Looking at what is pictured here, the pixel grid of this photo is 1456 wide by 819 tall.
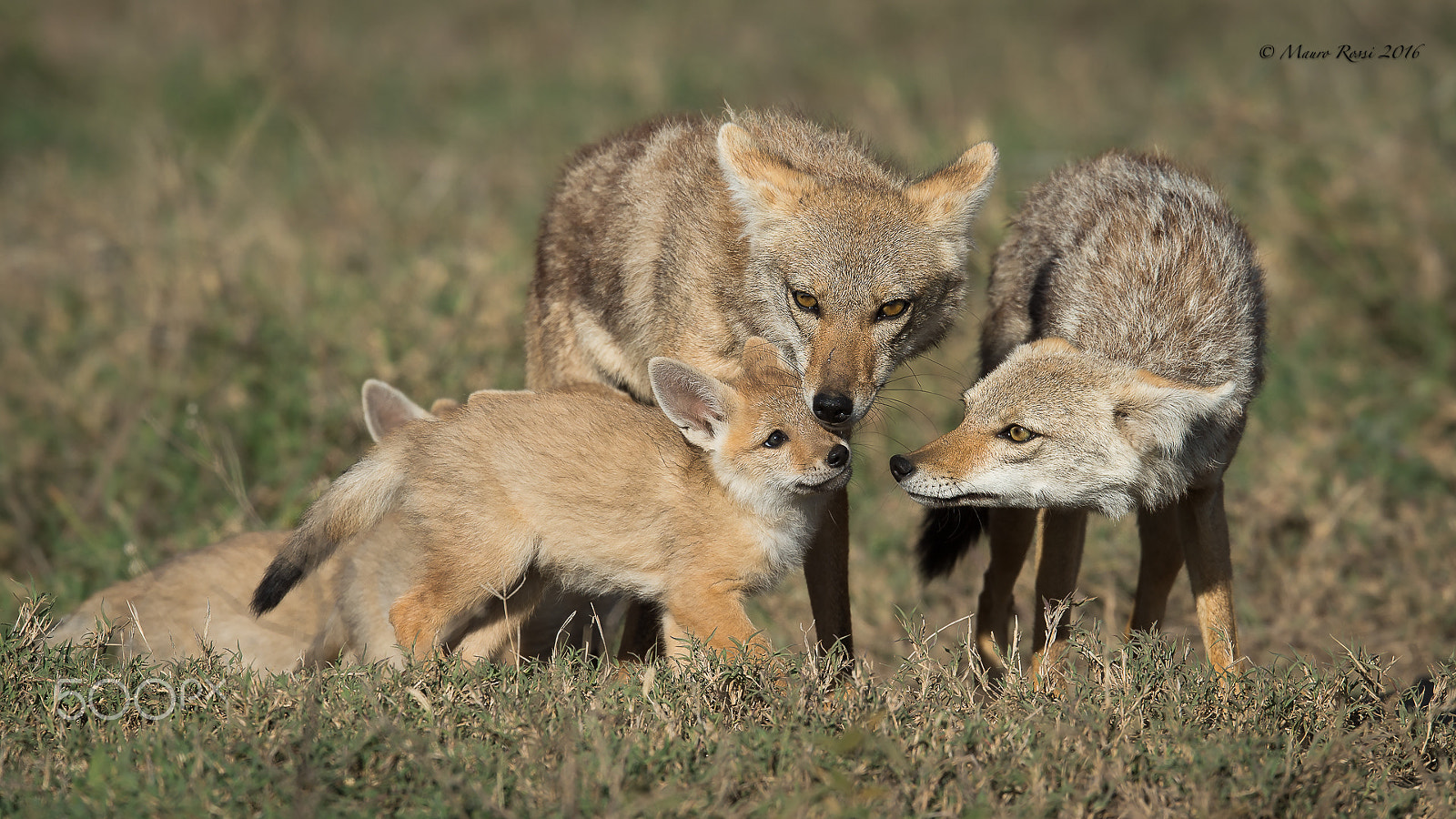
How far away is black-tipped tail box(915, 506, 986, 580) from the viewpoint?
17.6 ft

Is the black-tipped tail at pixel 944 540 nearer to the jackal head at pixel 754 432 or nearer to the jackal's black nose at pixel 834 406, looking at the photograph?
the jackal head at pixel 754 432

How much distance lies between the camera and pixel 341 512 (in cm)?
433

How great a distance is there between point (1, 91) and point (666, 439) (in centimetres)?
1194

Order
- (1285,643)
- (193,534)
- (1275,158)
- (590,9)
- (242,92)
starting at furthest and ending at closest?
1. (590,9)
2. (242,92)
3. (1275,158)
4. (193,534)
5. (1285,643)

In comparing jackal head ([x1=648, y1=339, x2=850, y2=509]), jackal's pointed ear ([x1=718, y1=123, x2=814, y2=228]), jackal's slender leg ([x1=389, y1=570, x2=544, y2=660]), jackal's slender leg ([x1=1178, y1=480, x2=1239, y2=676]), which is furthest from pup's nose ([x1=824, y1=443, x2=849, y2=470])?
jackal's slender leg ([x1=1178, y1=480, x2=1239, y2=676])

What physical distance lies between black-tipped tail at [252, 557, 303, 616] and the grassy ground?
0.41 metres

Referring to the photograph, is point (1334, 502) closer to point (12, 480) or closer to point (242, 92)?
point (12, 480)

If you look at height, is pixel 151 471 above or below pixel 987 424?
below

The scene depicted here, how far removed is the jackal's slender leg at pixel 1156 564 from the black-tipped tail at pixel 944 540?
0.69m

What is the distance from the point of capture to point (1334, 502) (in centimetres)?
639

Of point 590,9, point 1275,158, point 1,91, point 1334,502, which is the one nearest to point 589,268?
point 1334,502

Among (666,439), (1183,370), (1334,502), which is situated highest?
(1183,370)

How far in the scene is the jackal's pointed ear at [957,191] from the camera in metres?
4.55

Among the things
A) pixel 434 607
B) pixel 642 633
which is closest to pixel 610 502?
pixel 434 607
